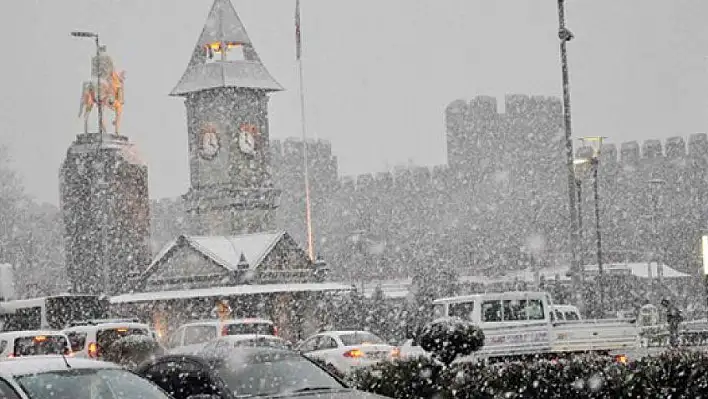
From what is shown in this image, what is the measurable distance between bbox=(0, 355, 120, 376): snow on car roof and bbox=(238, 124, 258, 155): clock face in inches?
1815

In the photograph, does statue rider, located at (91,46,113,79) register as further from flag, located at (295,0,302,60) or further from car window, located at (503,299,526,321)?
car window, located at (503,299,526,321)

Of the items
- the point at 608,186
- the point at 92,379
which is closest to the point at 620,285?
the point at 608,186

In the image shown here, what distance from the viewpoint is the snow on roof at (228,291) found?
46500 mm

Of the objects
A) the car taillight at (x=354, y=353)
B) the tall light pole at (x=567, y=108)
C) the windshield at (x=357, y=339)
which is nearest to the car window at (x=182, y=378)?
the car taillight at (x=354, y=353)

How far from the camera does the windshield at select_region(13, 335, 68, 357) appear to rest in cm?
2808

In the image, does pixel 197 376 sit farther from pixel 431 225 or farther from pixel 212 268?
pixel 431 225

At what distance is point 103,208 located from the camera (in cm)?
5619

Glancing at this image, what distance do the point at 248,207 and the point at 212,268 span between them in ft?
30.9

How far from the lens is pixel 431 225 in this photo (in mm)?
81562

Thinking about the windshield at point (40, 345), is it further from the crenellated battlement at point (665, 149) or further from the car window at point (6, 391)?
the crenellated battlement at point (665, 149)

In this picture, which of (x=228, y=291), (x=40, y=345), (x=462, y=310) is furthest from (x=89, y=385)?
(x=228, y=291)

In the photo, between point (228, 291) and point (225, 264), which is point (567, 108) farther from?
point (225, 264)

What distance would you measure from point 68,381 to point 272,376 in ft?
8.35

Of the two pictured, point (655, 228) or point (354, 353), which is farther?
point (655, 228)
